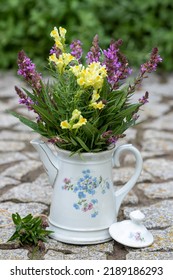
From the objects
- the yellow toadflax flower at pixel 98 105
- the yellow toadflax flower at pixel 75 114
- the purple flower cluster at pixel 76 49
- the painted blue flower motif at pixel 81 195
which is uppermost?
the purple flower cluster at pixel 76 49

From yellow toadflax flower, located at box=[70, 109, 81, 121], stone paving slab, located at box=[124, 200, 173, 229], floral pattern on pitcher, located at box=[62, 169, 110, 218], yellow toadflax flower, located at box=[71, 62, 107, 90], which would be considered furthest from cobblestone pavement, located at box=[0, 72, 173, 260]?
yellow toadflax flower, located at box=[71, 62, 107, 90]

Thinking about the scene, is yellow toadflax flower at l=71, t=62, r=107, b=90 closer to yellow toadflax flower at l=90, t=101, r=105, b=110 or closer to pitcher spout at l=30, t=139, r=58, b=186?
yellow toadflax flower at l=90, t=101, r=105, b=110

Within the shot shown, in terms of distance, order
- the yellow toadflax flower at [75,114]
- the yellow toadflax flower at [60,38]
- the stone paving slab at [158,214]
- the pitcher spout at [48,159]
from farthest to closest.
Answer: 1. the stone paving slab at [158,214]
2. the pitcher spout at [48,159]
3. the yellow toadflax flower at [60,38]
4. the yellow toadflax flower at [75,114]

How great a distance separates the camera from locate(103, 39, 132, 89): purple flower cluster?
2.30 m

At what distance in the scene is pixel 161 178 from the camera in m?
3.16

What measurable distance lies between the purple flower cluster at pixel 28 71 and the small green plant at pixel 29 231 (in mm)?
468

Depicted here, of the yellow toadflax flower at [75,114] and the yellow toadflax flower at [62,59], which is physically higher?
the yellow toadflax flower at [62,59]

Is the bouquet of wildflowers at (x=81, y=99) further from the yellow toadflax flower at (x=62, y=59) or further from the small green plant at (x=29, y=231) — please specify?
the small green plant at (x=29, y=231)

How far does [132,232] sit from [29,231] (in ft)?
1.21

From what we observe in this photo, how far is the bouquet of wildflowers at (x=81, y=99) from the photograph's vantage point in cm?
225

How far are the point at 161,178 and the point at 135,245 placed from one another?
33.8 inches

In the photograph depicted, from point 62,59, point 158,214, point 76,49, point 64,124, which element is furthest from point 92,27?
point 64,124

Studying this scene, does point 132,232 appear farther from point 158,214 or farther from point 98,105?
point 98,105

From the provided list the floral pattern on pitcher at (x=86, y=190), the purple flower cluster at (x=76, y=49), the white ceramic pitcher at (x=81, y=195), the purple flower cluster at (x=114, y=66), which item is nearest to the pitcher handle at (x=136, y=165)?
the white ceramic pitcher at (x=81, y=195)
